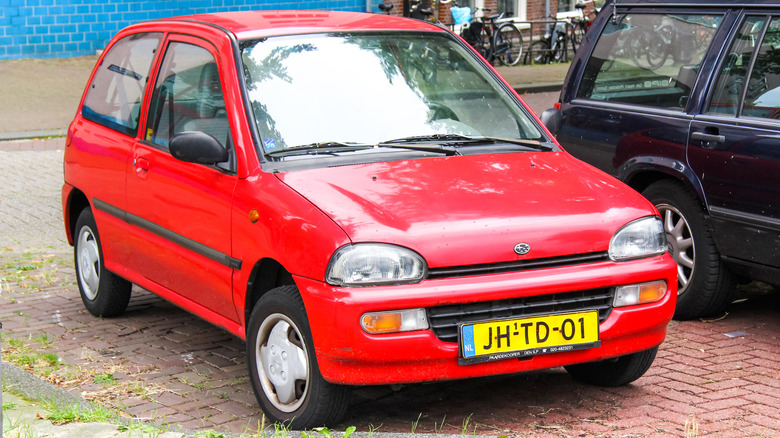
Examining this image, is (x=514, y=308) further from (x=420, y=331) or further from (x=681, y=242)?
(x=681, y=242)

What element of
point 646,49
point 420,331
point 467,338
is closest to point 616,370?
point 467,338

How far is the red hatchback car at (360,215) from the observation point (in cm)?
423

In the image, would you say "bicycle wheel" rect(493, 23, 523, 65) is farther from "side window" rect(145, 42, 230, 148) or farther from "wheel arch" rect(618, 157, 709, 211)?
"side window" rect(145, 42, 230, 148)

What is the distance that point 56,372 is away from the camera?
552 cm

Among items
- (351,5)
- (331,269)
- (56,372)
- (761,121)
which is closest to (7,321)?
(56,372)

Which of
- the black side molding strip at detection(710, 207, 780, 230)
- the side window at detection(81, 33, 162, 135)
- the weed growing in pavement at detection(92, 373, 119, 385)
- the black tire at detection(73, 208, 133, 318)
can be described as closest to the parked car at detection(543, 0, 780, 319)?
the black side molding strip at detection(710, 207, 780, 230)

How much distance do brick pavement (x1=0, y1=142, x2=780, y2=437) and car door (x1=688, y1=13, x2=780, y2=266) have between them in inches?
23.7

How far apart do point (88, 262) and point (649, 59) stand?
3561 mm

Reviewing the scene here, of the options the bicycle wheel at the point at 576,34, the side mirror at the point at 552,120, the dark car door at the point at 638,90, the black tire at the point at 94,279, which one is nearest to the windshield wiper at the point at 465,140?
the side mirror at the point at 552,120

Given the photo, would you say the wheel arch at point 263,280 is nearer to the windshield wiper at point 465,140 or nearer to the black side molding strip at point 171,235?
the black side molding strip at point 171,235

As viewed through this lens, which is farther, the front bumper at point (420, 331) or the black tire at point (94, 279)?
the black tire at point (94, 279)

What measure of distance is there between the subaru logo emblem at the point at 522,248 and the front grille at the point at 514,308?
0.59 feet

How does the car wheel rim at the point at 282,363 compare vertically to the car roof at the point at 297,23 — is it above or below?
below

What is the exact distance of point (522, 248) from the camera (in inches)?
170
